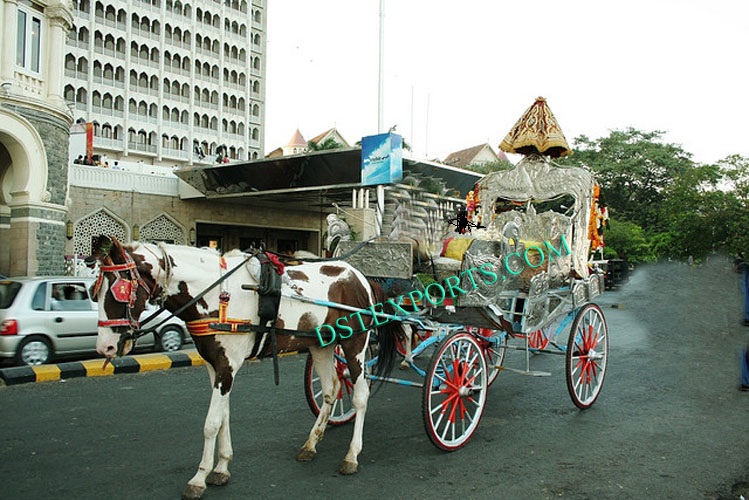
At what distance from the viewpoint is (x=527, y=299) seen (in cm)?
616

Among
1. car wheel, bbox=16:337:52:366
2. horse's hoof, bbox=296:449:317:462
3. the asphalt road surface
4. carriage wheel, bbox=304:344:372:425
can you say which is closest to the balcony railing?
car wheel, bbox=16:337:52:366

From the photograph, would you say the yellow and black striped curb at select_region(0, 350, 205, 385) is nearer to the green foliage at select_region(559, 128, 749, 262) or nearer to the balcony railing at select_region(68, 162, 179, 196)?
the green foliage at select_region(559, 128, 749, 262)

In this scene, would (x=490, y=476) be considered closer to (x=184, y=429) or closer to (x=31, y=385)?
(x=184, y=429)

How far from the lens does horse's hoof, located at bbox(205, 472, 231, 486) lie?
427 cm

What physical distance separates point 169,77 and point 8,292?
43727 millimetres

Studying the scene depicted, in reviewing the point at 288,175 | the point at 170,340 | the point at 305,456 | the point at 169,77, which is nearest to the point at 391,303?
the point at 305,456

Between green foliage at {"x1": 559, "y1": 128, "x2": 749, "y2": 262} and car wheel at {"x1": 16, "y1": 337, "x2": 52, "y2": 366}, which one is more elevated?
green foliage at {"x1": 559, "y1": 128, "x2": 749, "y2": 262}

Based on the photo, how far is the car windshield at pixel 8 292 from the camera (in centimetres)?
863

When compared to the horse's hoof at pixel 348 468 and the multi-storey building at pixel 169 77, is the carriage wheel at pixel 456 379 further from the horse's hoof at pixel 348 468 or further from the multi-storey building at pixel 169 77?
the multi-storey building at pixel 169 77

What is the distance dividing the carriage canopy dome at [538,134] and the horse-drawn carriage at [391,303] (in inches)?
1.2

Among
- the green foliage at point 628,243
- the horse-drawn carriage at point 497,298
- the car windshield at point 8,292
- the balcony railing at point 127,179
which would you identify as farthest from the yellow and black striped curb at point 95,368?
the green foliage at point 628,243

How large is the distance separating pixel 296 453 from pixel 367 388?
0.80 meters


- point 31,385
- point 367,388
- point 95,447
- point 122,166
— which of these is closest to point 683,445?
point 367,388

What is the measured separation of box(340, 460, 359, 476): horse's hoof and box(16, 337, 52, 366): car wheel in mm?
6139
